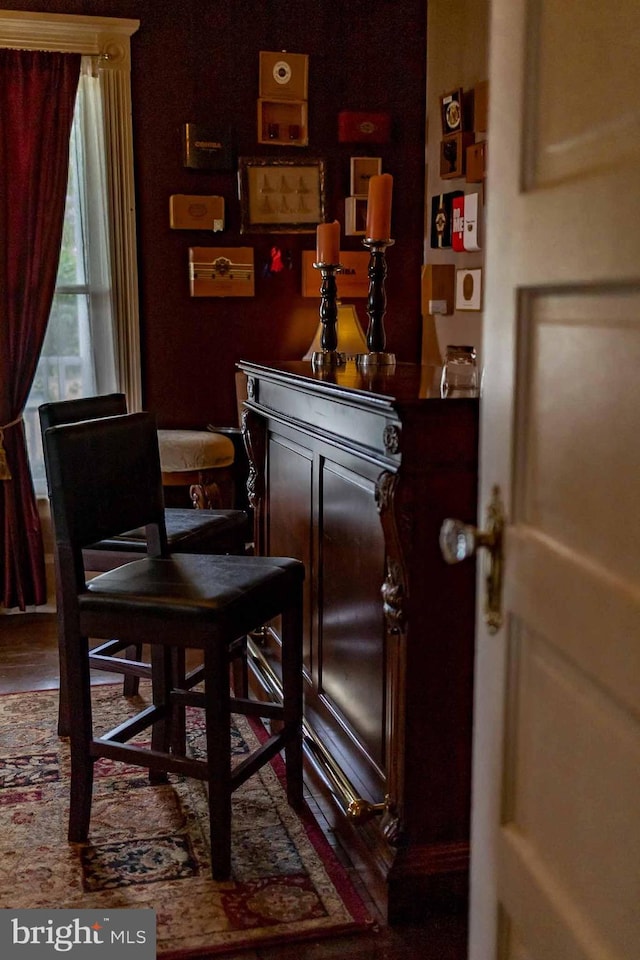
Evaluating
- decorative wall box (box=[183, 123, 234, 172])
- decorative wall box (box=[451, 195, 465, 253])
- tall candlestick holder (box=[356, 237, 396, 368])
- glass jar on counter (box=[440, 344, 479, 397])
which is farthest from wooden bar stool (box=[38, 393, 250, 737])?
decorative wall box (box=[451, 195, 465, 253])

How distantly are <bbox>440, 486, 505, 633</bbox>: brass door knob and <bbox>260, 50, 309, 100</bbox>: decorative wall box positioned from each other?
12.3ft

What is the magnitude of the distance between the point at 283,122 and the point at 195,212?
1.93 feet

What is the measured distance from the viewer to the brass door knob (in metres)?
1.09

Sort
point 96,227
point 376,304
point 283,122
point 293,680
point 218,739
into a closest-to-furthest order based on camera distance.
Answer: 1. point 218,739
2. point 293,680
3. point 376,304
4. point 96,227
5. point 283,122

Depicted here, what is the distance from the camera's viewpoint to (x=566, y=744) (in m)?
0.99

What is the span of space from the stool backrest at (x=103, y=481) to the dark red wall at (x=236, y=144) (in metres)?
2.20

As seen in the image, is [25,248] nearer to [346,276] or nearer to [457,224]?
[346,276]

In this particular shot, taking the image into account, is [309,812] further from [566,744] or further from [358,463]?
[566,744]

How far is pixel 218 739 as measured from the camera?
2.04 m

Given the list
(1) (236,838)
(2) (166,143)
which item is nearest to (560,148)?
(1) (236,838)

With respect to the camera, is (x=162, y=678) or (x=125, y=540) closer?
(x=162, y=678)

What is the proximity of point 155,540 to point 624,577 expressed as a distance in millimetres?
1682

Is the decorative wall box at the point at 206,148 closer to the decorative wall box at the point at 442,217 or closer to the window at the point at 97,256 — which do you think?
the window at the point at 97,256

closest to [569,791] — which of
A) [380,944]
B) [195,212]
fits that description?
[380,944]
